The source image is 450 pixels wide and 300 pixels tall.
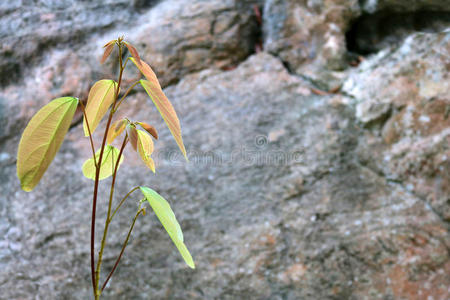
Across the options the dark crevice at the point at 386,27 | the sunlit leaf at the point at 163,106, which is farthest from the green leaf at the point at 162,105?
the dark crevice at the point at 386,27

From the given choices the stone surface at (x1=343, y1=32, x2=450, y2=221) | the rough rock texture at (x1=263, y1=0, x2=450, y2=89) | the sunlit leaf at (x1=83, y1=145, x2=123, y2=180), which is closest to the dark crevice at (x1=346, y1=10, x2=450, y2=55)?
the rough rock texture at (x1=263, y1=0, x2=450, y2=89)

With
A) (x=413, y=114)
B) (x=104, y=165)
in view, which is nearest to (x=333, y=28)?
(x=413, y=114)

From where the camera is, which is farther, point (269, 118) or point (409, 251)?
point (269, 118)

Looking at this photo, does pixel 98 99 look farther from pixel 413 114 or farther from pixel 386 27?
pixel 386 27

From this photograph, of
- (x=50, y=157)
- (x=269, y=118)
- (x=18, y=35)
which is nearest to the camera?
(x=50, y=157)

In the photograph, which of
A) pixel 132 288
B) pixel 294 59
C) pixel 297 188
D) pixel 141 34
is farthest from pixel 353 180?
pixel 141 34

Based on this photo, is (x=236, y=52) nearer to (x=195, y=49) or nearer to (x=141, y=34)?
(x=195, y=49)
